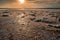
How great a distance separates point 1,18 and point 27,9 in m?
0.56

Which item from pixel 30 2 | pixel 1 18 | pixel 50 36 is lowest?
pixel 50 36

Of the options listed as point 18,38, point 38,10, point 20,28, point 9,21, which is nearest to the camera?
point 18,38

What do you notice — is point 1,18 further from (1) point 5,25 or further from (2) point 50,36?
Result: (2) point 50,36

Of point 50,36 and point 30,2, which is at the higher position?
point 30,2

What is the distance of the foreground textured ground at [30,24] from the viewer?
2.22 m

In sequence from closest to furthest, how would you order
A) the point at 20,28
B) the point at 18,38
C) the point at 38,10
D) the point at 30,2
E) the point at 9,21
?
the point at 18,38
the point at 20,28
the point at 9,21
the point at 38,10
the point at 30,2

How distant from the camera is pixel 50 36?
220 cm

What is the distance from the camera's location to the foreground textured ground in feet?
7.29

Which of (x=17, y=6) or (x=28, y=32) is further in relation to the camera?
(x=17, y=6)

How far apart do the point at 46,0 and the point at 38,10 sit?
1.68 feet

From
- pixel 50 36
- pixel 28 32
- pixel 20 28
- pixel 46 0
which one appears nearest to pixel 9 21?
pixel 20 28

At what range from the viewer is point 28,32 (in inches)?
90.9

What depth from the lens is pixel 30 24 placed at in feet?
A: 8.24

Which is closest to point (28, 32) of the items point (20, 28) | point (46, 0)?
point (20, 28)
